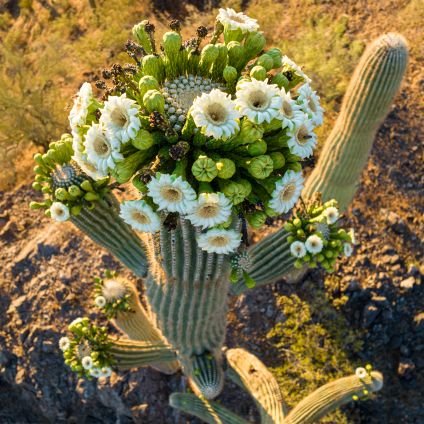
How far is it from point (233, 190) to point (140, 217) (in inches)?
23.0

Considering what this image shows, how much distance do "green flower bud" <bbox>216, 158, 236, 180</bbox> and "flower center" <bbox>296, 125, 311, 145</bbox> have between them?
0.43 meters

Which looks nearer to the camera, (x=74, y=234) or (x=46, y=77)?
(x=74, y=234)

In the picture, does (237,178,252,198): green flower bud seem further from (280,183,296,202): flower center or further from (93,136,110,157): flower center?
(93,136,110,157): flower center

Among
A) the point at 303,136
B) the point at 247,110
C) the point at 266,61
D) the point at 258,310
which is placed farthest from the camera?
the point at 258,310

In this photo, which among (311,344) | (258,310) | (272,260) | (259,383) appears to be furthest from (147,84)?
(311,344)

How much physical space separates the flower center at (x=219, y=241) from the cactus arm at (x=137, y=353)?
2599mm

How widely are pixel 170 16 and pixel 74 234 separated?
4059mm

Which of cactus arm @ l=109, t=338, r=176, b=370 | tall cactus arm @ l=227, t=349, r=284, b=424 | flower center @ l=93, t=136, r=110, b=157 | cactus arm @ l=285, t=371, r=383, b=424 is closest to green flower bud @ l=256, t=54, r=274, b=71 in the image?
flower center @ l=93, t=136, r=110, b=157

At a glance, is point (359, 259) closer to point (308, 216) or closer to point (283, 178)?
point (308, 216)

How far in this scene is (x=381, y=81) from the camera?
533 centimetres

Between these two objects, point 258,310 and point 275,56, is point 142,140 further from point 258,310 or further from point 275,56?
point 258,310

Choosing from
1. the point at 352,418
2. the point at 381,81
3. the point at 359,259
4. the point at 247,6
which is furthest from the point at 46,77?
the point at 352,418

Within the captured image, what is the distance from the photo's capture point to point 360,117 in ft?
18.1

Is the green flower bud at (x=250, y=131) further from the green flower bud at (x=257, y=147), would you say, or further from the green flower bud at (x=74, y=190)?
the green flower bud at (x=74, y=190)
